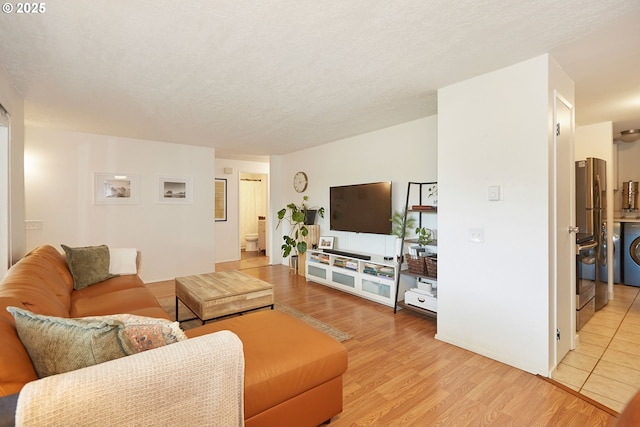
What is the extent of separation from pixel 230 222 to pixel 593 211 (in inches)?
249

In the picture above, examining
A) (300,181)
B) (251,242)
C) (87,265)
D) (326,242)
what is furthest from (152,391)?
(251,242)

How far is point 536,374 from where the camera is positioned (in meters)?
2.18

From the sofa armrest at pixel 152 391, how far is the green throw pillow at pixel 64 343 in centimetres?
8

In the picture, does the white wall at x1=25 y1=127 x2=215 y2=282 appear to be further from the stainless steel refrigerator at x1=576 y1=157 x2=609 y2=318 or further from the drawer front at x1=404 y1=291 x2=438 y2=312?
the stainless steel refrigerator at x1=576 y1=157 x2=609 y2=318

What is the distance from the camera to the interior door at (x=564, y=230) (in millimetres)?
2256

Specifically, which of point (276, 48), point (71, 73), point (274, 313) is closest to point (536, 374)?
point (274, 313)

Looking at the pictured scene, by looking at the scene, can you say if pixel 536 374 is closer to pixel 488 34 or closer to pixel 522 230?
pixel 522 230

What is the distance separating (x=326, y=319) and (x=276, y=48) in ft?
8.62

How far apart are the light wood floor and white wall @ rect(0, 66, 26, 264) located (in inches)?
122

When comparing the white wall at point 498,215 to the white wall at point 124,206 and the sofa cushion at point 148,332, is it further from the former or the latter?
the white wall at point 124,206

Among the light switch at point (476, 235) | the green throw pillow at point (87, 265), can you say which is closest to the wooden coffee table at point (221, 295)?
the green throw pillow at point (87, 265)

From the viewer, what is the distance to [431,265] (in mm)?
3170

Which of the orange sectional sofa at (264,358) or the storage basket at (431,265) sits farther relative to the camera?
the storage basket at (431,265)

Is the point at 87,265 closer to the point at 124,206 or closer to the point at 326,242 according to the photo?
the point at 124,206
